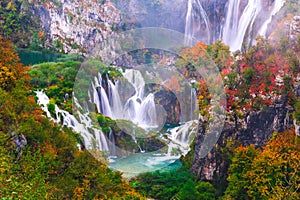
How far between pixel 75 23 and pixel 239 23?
856cm

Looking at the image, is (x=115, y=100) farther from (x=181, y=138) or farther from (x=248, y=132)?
(x=248, y=132)

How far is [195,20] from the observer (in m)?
17.6

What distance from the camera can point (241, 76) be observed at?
35.5 feet

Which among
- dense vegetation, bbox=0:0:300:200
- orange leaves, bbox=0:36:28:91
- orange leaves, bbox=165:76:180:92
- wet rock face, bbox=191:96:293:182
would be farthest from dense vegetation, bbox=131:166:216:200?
orange leaves, bbox=0:36:28:91

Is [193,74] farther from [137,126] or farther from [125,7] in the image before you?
[125,7]

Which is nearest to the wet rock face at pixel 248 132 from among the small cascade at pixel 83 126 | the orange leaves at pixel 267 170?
the orange leaves at pixel 267 170

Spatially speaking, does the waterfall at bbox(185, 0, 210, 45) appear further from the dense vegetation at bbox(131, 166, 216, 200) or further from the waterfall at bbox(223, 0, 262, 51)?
the dense vegetation at bbox(131, 166, 216, 200)

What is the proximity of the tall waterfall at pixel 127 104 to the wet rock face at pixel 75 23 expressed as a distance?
22.0 feet

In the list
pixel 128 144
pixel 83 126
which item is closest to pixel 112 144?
pixel 128 144

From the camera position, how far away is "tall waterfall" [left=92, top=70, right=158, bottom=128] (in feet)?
40.3

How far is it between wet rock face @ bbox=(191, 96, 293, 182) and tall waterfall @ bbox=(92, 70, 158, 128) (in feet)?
8.05

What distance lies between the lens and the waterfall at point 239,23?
45.4ft

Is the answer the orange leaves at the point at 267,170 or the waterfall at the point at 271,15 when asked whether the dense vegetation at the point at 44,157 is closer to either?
the orange leaves at the point at 267,170

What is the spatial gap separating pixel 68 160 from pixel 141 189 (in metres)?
3.02
